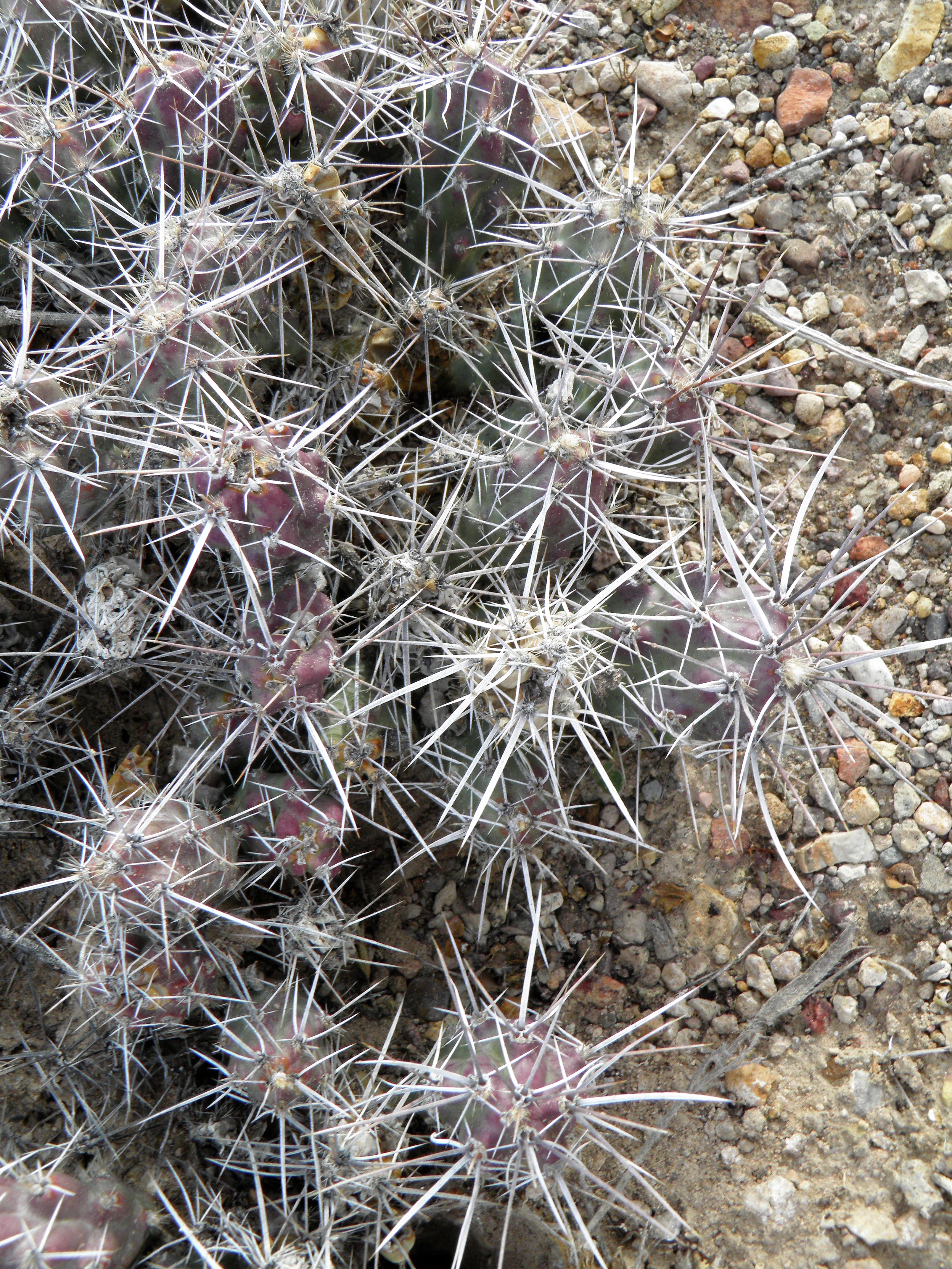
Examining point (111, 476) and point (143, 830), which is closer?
point (143, 830)

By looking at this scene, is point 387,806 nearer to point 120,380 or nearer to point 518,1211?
point 518,1211

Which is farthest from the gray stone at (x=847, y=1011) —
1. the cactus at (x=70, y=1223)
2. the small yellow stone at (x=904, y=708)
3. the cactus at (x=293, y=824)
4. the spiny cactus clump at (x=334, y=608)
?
the cactus at (x=70, y=1223)

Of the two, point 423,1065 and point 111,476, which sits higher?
point 111,476

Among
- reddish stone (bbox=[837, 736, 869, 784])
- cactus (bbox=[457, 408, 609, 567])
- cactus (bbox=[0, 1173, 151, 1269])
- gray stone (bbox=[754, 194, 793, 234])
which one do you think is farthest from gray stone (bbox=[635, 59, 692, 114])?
cactus (bbox=[0, 1173, 151, 1269])

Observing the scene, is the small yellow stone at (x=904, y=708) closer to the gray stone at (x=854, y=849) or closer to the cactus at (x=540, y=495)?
the gray stone at (x=854, y=849)

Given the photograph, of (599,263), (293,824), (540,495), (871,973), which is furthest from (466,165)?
(871,973)

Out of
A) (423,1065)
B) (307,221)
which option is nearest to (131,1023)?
(423,1065)

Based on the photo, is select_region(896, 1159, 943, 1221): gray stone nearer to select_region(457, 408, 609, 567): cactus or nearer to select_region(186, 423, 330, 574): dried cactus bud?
select_region(457, 408, 609, 567): cactus
